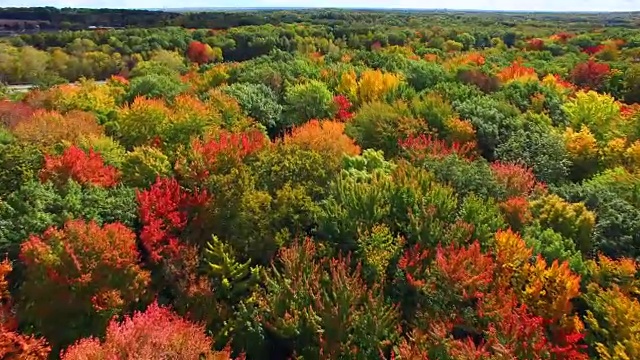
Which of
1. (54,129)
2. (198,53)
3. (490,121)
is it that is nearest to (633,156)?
(490,121)

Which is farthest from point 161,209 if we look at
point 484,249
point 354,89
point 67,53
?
point 67,53

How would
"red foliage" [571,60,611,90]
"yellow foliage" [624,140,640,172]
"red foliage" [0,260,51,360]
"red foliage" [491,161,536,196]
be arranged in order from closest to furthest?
"red foliage" [0,260,51,360] → "red foliage" [491,161,536,196] → "yellow foliage" [624,140,640,172] → "red foliage" [571,60,611,90]

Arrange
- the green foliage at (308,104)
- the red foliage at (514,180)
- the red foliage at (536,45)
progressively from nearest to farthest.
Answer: the red foliage at (514,180), the green foliage at (308,104), the red foliage at (536,45)

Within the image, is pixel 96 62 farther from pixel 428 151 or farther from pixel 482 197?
pixel 482 197

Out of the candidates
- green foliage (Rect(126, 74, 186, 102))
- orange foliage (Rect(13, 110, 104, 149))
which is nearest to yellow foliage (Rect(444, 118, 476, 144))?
green foliage (Rect(126, 74, 186, 102))

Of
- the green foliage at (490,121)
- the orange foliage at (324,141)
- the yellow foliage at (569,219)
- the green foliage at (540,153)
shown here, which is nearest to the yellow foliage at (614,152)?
the green foliage at (540,153)

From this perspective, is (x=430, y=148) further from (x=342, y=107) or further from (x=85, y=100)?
(x=85, y=100)

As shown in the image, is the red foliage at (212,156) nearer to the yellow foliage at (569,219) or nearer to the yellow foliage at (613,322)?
the yellow foliage at (569,219)

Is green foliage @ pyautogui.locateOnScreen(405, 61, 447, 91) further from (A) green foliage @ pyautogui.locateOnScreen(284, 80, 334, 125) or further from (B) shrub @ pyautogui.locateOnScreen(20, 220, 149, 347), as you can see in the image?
(B) shrub @ pyautogui.locateOnScreen(20, 220, 149, 347)
